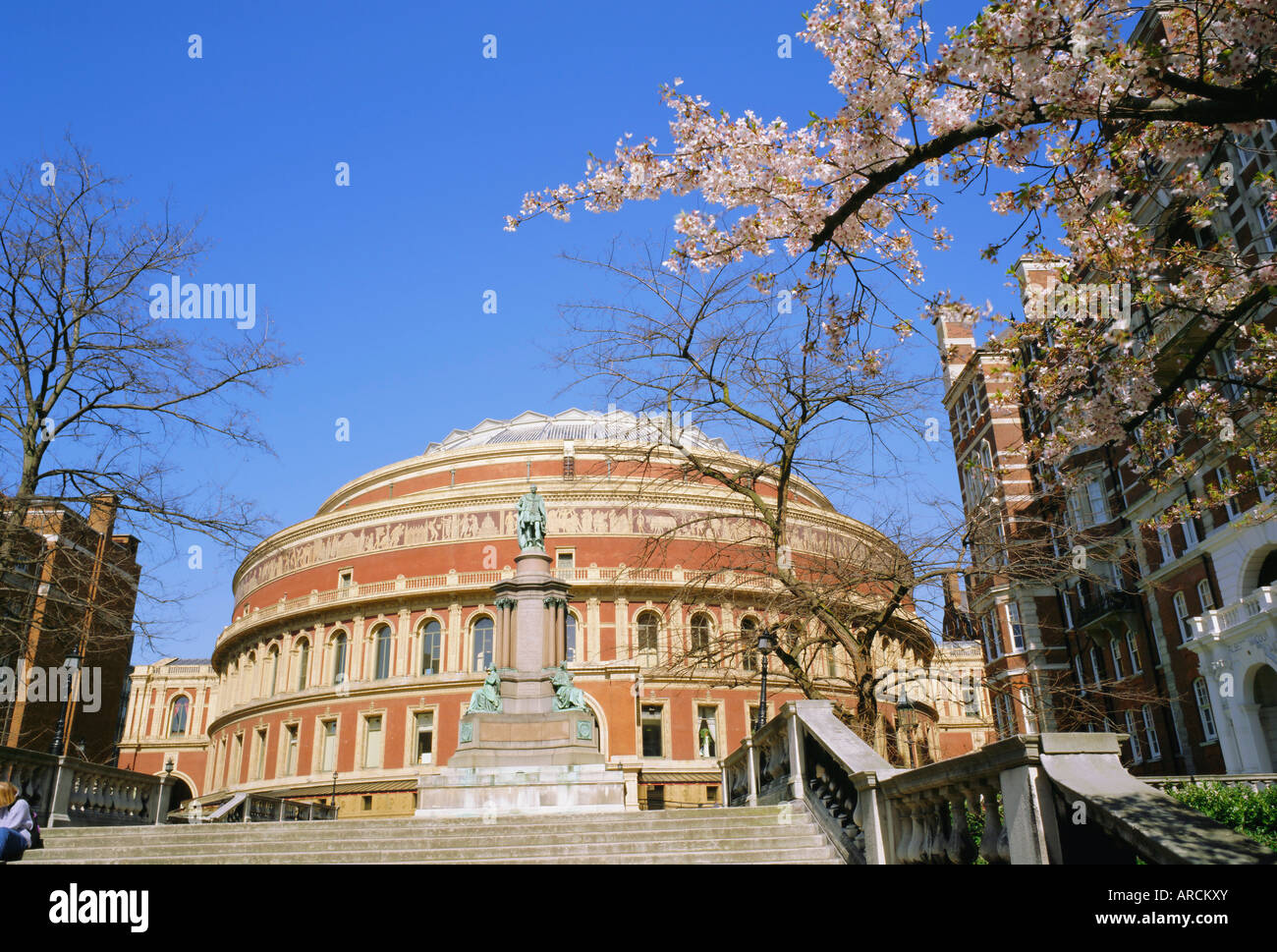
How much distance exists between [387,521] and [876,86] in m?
42.7

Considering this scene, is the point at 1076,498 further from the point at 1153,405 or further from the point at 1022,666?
the point at 1153,405

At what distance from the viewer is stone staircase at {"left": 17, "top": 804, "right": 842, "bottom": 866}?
32.2 ft

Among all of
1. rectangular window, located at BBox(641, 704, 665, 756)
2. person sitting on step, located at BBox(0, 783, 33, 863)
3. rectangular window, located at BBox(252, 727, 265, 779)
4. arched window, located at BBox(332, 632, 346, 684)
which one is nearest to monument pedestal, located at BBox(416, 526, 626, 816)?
person sitting on step, located at BBox(0, 783, 33, 863)

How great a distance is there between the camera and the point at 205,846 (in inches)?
464

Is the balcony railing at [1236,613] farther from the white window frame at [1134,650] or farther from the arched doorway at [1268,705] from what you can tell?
the white window frame at [1134,650]

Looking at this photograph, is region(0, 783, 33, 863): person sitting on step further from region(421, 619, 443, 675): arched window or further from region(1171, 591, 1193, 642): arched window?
region(421, 619, 443, 675): arched window

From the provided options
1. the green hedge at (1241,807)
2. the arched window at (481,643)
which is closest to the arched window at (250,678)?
the arched window at (481,643)

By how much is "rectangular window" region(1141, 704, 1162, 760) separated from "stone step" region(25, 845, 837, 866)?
3066 centimetres

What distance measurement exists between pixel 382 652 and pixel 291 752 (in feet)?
22.4

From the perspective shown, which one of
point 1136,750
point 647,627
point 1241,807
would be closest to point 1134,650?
point 1136,750

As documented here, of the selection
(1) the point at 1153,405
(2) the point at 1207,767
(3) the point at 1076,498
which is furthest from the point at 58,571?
(3) the point at 1076,498

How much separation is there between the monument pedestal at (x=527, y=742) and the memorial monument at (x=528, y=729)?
0.02 meters

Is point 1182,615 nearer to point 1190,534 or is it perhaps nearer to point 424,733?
point 1190,534

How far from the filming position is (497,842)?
11.1m
